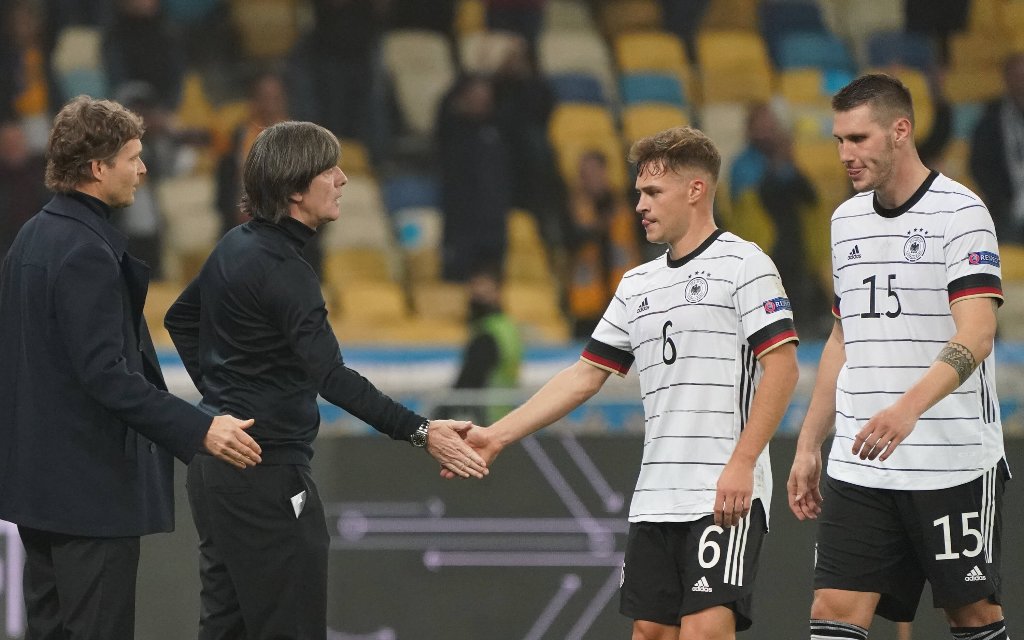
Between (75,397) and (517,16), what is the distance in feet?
24.2

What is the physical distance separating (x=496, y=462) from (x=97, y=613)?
2320mm

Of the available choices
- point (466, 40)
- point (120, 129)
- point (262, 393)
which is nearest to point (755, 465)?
point (262, 393)

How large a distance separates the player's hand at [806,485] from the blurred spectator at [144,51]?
712 centimetres

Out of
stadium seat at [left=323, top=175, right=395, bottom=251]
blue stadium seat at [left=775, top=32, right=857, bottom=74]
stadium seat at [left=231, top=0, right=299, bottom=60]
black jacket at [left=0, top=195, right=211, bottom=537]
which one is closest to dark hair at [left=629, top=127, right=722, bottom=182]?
black jacket at [left=0, top=195, right=211, bottom=537]

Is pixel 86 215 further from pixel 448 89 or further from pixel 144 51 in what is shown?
pixel 144 51

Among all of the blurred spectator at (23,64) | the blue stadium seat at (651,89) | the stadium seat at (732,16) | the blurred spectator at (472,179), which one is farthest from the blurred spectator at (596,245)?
the blurred spectator at (23,64)

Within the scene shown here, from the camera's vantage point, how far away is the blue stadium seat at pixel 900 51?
32.1 ft

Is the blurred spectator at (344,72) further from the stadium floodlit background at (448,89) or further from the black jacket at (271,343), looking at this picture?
the black jacket at (271,343)

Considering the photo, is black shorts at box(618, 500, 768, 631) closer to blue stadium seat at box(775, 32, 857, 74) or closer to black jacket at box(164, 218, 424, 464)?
black jacket at box(164, 218, 424, 464)

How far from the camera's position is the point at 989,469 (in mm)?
3586

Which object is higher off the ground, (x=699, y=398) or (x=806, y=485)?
(x=699, y=398)

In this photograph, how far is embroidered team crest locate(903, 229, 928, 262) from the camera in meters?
3.56

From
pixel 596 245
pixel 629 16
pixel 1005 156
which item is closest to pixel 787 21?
pixel 629 16

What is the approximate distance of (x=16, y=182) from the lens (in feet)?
30.8
